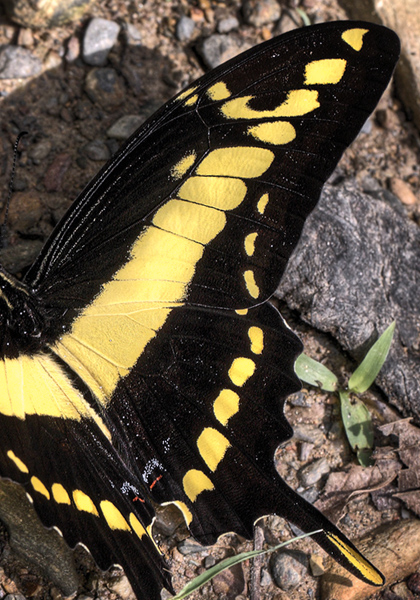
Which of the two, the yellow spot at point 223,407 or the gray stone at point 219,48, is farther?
the gray stone at point 219,48

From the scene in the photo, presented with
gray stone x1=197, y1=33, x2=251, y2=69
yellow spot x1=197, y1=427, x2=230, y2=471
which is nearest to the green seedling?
yellow spot x1=197, y1=427, x2=230, y2=471

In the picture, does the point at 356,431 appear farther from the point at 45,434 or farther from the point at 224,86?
the point at 224,86

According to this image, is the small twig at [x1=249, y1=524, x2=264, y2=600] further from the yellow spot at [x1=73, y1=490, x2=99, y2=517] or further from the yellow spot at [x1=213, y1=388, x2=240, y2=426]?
the yellow spot at [x1=73, y1=490, x2=99, y2=517]

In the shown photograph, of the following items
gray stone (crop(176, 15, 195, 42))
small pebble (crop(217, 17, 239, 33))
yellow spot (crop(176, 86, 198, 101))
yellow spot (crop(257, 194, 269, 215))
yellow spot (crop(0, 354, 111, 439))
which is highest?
gray stone (crop(176, 15, 195, 42))

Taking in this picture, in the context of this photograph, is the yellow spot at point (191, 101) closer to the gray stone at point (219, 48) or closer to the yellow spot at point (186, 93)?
the yellow spot at point (186, 93)

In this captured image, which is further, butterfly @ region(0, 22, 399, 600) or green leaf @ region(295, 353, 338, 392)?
green leaf @ region(295, 353, 338, 392)

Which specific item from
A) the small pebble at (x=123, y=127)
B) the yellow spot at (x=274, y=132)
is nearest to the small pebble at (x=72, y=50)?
the small pebble at (x=123, y=127)

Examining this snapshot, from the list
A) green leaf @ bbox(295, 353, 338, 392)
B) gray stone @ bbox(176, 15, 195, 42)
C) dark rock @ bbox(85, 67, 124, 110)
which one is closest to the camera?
green leaf @ bbox(295, 353, 338, 392)
